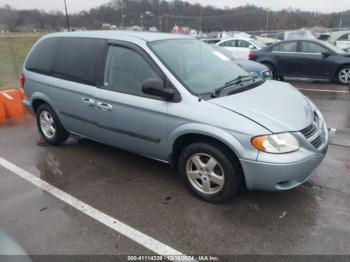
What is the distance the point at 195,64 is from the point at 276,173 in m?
1.63

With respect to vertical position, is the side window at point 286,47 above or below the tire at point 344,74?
above

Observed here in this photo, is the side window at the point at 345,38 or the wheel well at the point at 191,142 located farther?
the side window at the point at 345,38

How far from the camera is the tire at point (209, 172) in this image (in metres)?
3.11

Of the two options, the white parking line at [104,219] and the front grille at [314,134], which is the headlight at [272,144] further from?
the white parking line at [104,219]

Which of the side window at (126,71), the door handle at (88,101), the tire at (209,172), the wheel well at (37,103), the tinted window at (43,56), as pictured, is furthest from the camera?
the wheel well at (37,103)

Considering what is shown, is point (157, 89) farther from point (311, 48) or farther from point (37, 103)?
point (311, 48)

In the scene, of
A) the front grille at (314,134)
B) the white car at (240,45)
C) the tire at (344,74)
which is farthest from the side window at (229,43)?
the front grille at (314,134)

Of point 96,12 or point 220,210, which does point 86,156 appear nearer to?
point 220,210

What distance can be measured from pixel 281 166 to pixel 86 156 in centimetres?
293

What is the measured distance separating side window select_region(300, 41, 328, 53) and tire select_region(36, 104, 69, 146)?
8220mm

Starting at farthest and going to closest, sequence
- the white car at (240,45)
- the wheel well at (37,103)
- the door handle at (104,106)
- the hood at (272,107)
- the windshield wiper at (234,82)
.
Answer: the white car at (240,45), the wheel well at (37,103), the door handle at (104,106), the windshield wiper at (234,82), the hood at (272,107)

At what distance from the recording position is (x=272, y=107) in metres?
3.21

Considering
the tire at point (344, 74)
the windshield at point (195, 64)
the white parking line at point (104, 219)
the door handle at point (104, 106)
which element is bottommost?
the white parking line at point (104, 219)

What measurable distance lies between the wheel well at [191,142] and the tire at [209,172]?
0.07 feet
